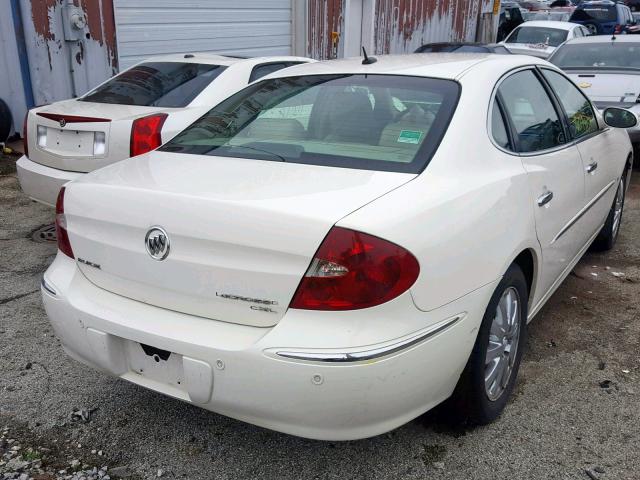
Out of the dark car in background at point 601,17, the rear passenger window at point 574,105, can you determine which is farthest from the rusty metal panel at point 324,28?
the dark car in background at point 601,17

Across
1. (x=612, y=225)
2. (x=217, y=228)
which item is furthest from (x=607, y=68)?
(x=217, y=228)

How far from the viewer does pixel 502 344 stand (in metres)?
2.76

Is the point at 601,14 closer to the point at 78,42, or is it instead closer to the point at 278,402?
the point at 78,42

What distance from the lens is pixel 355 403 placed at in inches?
82.3

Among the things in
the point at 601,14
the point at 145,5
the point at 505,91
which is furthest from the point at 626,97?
the point at 601,14

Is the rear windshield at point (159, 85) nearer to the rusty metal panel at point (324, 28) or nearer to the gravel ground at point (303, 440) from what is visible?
the gravel ground at point (303, 440)

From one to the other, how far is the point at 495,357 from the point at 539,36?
559 inches

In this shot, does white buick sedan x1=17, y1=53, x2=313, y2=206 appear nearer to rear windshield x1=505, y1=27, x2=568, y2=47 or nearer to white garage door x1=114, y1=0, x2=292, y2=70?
white garage door x1=114, y1=0, x2=292, y2=70

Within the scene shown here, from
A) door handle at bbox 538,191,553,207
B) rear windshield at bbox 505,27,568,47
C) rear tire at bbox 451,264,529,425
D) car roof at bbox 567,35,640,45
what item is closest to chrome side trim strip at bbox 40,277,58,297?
rear tire at bbox 451,264,529,425

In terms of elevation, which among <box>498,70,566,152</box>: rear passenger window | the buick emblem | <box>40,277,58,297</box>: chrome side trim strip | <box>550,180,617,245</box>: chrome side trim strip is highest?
<box>498,70,566,152</box>: rear passenger window

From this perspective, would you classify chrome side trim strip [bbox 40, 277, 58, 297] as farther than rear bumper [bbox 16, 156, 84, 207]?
No

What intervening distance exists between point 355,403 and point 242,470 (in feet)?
2.29

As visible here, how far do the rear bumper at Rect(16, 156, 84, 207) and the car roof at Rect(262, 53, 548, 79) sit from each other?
6.21 feet

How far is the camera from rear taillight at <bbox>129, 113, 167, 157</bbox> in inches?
177
